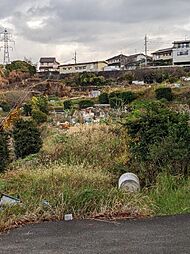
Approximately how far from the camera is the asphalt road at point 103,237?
4.44 m

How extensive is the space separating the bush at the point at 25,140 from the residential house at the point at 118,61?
222 ft

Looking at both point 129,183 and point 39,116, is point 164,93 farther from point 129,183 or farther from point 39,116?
point 129,183

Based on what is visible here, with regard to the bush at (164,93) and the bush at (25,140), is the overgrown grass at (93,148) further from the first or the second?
the bush at (164,93)

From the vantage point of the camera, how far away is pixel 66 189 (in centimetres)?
609

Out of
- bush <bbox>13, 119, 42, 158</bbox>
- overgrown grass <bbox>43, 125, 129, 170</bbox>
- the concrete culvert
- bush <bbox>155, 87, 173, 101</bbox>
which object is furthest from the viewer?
bush <bbox>155, 87, 173, 101</bbox>

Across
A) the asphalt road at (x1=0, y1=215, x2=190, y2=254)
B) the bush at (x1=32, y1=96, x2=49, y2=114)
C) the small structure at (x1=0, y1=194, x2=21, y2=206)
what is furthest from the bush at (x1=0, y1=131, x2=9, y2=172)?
the bush at (x1=32, y1=96, x2=49, y2=114)

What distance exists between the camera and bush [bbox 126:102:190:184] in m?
7.25

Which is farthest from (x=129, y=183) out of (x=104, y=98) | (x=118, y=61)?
(x=118, y=61)

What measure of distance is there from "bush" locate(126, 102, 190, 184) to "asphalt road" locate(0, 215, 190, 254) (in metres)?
1.84

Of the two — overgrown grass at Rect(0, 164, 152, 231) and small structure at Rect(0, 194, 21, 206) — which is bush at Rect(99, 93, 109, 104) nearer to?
overgrown grass at Rect(0, 164, 152, 231)

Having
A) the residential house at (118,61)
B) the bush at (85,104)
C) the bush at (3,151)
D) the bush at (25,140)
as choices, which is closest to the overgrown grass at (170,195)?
the bush at (3,151)

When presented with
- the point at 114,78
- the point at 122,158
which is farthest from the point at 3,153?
the point at 114,78

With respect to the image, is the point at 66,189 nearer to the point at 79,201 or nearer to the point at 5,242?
the point at 79,201

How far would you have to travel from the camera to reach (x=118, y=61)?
283 feet
